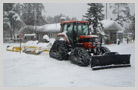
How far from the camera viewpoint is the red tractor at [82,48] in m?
6.36

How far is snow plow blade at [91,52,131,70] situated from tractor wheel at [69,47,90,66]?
1.50 ft

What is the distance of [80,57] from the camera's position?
6.67m

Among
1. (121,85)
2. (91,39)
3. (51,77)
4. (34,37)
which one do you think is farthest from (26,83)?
(34,37)

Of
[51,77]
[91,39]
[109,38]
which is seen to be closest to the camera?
[51,77]

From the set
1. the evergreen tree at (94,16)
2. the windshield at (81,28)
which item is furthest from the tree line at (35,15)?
the windshield at (81,28)

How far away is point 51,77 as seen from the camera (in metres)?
5.00

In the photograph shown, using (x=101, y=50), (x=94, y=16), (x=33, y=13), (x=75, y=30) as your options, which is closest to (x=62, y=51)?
(x=75, y=30)

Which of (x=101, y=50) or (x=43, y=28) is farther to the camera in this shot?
(x=43, y=28)

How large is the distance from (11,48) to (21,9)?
16.7 m

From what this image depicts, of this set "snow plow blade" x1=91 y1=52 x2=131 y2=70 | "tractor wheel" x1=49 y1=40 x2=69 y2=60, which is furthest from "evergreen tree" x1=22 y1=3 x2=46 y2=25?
"snow plow blade" x1=91 y1=52 x2=131 y2=70

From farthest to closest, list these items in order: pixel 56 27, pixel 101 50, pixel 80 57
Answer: pixel 56 27 → pixel 101 50 → pixel 80 57

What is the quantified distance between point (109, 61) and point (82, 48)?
4.68 ft

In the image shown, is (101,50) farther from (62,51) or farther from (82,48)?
(62,51)

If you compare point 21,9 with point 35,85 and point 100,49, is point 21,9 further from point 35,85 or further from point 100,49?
point 35,85
